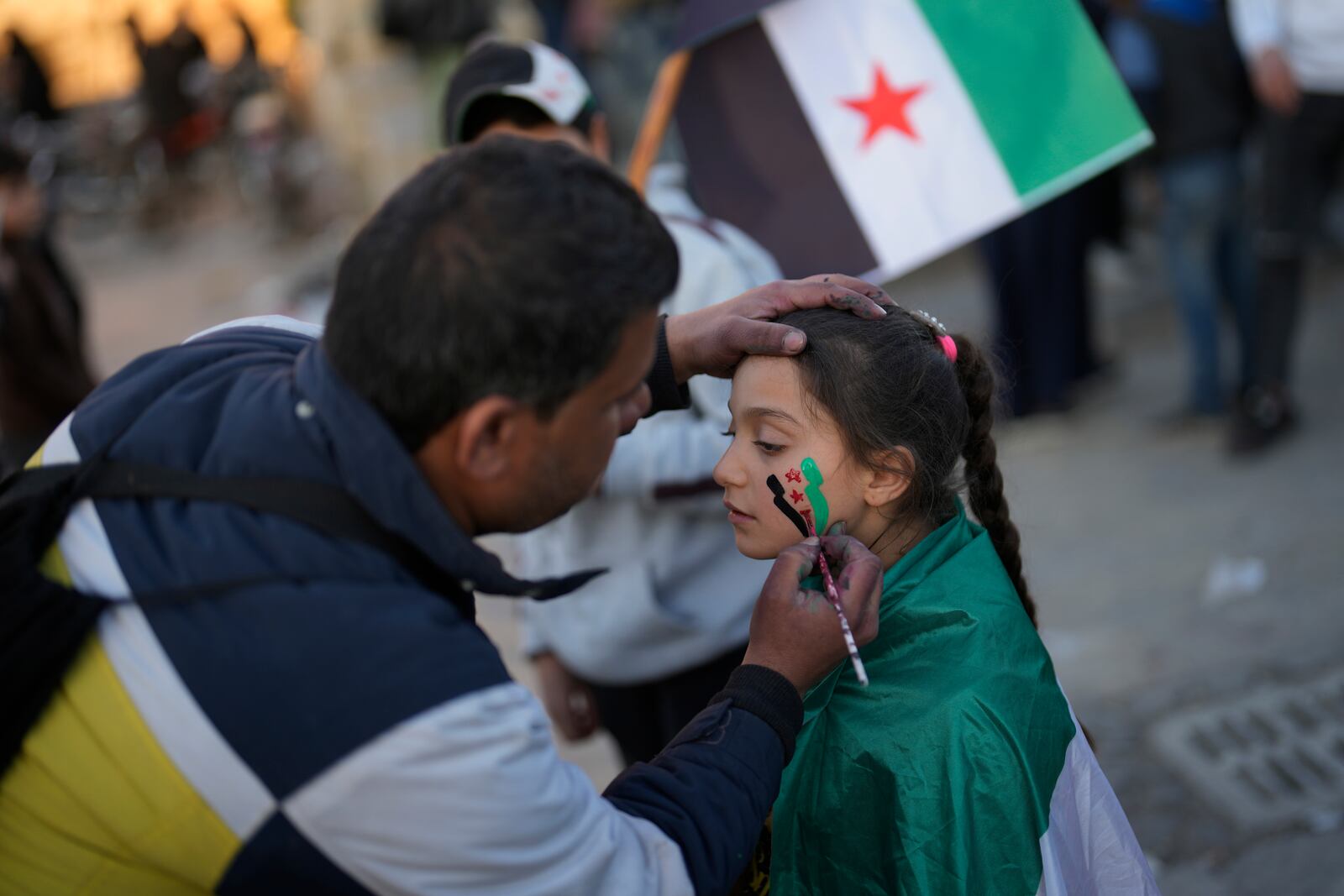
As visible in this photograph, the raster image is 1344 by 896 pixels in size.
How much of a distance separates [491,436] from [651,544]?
1.25m

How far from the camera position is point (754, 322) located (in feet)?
6.44

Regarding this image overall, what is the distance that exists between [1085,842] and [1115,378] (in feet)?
15.3

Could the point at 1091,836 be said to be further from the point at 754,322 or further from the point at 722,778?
the point at 754,322

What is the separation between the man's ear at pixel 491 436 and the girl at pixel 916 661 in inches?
27.9

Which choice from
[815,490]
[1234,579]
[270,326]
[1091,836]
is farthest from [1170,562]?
[270,326]

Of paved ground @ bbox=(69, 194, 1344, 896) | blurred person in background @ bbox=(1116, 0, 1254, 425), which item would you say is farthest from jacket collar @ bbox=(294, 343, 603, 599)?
blurred person in background @ bbox=(1116, 0, 1254, 425)

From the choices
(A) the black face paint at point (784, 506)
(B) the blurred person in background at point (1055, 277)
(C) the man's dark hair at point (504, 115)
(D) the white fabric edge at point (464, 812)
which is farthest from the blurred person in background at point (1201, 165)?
(D) the white fabric edge at point (464, 812)

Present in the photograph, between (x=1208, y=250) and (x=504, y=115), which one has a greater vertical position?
(x=504, y=115)

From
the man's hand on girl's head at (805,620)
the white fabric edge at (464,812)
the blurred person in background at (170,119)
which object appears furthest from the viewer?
the blurred person in background at (170,119)

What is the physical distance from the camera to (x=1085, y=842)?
190cm

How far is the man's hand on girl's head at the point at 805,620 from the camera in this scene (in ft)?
5.21

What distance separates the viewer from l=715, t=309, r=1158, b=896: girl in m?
1.79

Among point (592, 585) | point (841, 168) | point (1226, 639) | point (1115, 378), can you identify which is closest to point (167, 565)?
point (592, 585)

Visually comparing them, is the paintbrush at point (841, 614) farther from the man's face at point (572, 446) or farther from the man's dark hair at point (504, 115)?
the man's dark hair at point (504, 115)
